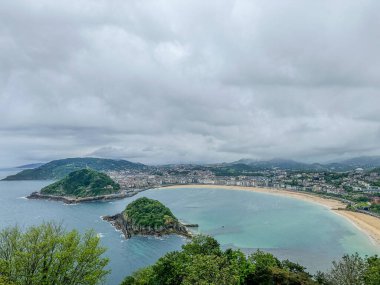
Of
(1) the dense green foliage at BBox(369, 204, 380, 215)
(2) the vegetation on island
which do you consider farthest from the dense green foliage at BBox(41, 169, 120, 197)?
(2) the vegetation on island

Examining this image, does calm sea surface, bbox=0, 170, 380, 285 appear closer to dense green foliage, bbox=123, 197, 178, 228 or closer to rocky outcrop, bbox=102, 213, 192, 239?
rocky outcrop, bbox=102, 213, 192, 239

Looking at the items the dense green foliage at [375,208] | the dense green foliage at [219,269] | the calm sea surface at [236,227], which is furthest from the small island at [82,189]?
the dense green foliage at [219,269]

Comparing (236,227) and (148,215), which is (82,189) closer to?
(148,215)

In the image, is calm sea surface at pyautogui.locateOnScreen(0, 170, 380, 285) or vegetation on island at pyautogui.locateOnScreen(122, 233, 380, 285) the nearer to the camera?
vegetation on island at pyautogui.locateOnScreen(122, 233, 380, 285)

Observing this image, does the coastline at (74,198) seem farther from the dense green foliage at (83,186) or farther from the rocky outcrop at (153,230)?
the rocky outcrop at (153,230)

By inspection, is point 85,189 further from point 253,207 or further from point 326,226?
point 326,226

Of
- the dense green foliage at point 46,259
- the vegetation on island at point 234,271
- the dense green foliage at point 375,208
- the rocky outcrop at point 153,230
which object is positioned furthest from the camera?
the dense green foliage at point 375,208

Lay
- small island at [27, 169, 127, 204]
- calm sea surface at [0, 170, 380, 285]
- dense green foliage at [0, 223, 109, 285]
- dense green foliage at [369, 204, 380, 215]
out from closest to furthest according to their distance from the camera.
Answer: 1. dense green foliage at [0, 223, 109, 285]
2. calm sea surface at [0, 170, 380, 285]
3. dense green foliage at [369, 204, 380, 215]
4. small island at [27, 169, 127, 204]

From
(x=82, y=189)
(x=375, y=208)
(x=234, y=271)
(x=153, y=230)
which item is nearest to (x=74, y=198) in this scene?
(x=82, y=189)
